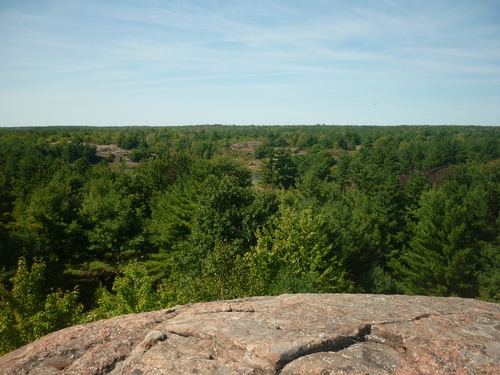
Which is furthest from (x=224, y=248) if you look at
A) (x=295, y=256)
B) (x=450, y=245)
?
(x=450, y=245)

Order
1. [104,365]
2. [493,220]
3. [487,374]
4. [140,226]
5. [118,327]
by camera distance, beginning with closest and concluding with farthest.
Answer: [487,374]
[104,365]
[118,327]
[493,220]
[140,226]

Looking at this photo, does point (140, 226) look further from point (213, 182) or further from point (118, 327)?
point (118, 327)

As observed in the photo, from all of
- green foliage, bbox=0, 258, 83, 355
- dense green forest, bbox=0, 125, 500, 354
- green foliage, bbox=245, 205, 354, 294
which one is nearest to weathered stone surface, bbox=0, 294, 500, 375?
green foliage, bbox=0, 258, 83, 355

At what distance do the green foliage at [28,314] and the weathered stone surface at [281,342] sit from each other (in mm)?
6102

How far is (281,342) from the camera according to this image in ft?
20.0

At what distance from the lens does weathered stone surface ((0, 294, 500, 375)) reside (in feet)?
18.8

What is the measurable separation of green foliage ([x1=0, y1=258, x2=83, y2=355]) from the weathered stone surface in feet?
20.0

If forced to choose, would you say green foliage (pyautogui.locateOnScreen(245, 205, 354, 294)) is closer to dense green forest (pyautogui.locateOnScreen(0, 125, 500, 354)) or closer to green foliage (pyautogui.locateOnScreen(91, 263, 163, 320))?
dense green forest (pyautogui.locateOnScreen(0, 125, 500, 354))

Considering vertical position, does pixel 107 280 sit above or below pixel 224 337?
below

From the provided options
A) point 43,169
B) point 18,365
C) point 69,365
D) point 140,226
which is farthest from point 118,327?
point 43,169

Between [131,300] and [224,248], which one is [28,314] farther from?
[224,248]

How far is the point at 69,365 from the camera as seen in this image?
632 cm

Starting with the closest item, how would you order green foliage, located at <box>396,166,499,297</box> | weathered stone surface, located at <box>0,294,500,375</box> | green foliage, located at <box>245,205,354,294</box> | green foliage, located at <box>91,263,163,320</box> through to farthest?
weathered stone surface, located at <box>0,294,500,375</box> < green foliage, located at <box>91,263,163,320</box> < green foliage, located at <box>245,205,354,294</box> < green foliage, located at <box>396,166,499,297</box>

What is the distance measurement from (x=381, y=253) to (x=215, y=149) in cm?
8837
